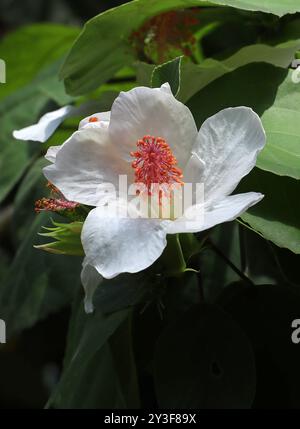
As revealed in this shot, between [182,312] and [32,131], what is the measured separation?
183 millimetres

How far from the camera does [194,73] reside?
605mm

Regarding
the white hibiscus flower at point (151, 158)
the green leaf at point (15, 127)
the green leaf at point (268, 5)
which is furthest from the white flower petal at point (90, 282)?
the green leaf at point (15, 127)

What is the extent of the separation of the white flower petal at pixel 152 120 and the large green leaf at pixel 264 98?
60mm

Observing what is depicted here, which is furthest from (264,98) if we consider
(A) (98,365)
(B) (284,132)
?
(A) (98,365)

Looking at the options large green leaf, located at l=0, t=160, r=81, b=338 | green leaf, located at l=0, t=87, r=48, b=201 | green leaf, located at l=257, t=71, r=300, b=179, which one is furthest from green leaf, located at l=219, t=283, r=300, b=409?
green leaf, located at l=0, t=87, r=48, b=201

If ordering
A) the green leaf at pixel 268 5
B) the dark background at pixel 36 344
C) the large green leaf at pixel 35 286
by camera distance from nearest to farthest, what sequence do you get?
the green leaf at pixel 268 5
the large green leaf at pixel 35 286
the dark background at pixel 36 344

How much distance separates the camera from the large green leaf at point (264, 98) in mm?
562

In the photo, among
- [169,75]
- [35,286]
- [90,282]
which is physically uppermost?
[169,75]

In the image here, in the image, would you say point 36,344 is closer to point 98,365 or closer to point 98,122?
point 98,365

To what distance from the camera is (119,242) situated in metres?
0.48

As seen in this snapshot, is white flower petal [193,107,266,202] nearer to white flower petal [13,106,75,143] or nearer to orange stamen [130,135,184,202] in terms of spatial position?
orange stamen [130,135,184,202]

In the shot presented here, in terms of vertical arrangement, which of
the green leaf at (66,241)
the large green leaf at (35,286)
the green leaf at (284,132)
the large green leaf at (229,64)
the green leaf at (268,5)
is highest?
the green leaf at (268,5)

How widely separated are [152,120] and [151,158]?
0.02m

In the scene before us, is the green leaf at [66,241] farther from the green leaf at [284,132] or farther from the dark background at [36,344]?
the dark background at [36,344]
